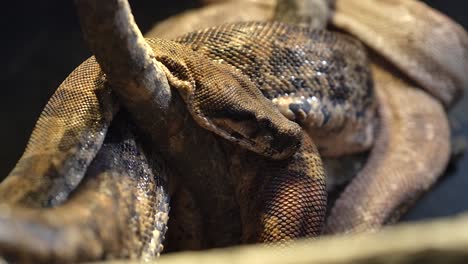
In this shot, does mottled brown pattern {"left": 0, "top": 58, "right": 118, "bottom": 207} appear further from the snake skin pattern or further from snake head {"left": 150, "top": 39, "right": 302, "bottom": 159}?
the snake skin pattern

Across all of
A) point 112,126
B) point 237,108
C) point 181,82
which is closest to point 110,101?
point 112,126

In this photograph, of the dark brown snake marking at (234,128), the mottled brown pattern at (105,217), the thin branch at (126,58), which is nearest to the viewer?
the mottled brown pattern at (105,217)

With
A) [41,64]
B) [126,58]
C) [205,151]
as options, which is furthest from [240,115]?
[41,64]

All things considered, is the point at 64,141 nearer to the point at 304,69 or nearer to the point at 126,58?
the point at 126,58

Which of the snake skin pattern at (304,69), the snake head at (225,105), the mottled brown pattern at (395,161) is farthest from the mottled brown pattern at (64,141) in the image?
the mottled brown pattern at (395,161)

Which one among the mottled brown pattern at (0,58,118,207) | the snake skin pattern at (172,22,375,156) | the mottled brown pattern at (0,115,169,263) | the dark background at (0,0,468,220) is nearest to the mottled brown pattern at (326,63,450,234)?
the dark background at (0,0,468,220)

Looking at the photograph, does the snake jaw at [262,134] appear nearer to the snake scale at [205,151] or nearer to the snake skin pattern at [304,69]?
the snake scale at [205,151]
